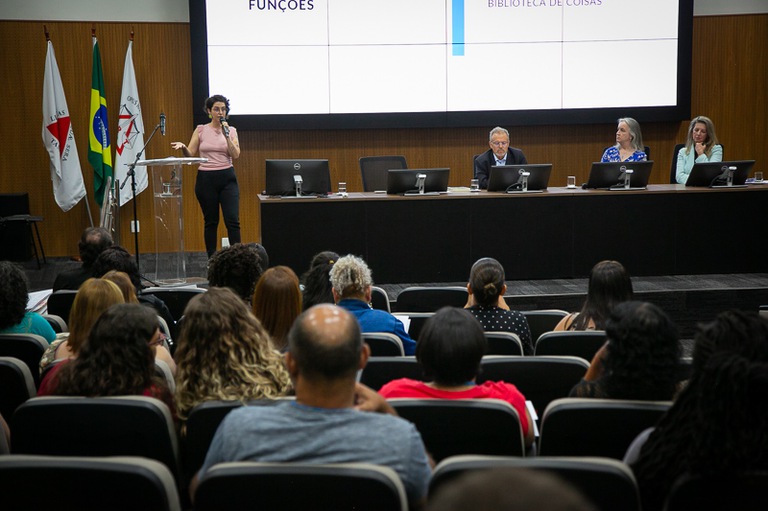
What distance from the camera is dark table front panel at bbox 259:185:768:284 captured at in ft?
23.9

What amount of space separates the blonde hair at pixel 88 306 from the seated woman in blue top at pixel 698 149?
611 cm

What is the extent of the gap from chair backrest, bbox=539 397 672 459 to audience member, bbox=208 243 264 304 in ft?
6.40

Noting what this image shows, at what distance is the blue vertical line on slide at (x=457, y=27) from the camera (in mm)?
9195

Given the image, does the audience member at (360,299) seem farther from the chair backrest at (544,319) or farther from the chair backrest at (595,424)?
the chair backrest at (595,424)

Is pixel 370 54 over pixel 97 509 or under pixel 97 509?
over

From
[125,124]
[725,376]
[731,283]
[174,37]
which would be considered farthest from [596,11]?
[725,376]

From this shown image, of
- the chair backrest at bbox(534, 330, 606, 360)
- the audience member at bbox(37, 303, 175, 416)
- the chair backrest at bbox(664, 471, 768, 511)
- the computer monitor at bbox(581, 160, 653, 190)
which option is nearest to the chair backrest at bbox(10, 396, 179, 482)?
the audience member at bbox(37, 303, 175, 416)

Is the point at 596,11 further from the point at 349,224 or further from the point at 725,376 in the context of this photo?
the point at 725,376

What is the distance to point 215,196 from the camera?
756cm

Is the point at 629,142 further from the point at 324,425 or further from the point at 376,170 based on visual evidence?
the point at 324,425

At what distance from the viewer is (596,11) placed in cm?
928

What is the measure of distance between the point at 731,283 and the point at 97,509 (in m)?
6.57

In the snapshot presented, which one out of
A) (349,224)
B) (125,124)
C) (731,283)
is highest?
(125,124)

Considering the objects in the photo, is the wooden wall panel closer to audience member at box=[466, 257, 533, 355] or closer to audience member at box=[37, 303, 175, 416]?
audience member at box=[466, 257, 533, 355]
